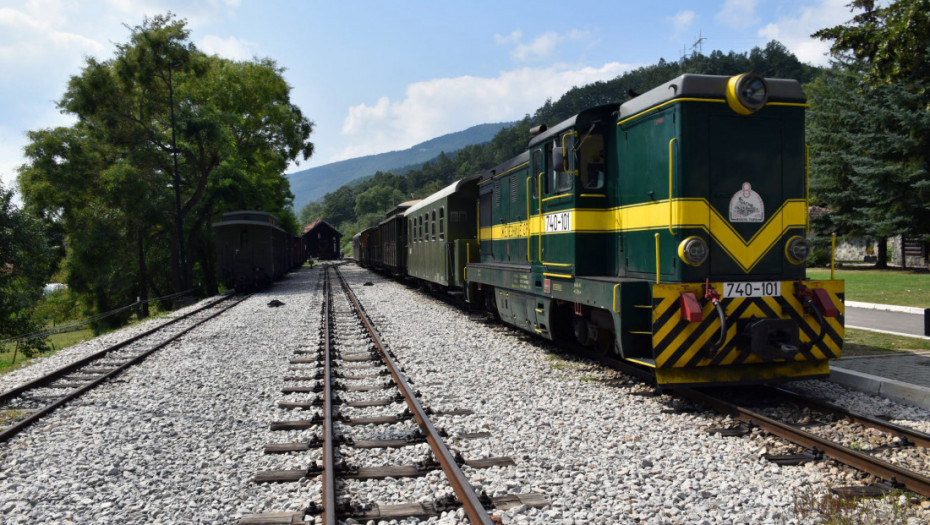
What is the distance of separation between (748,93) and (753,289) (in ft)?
6.71

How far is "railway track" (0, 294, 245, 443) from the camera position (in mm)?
6535

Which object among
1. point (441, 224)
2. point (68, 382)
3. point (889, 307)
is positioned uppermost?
point (441, 224)

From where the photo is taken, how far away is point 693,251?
6.03 m

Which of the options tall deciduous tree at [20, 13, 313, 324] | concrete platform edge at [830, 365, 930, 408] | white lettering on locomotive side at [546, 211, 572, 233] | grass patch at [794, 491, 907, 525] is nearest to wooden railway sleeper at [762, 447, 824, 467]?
grass patch at [794, 491, 907, 525]

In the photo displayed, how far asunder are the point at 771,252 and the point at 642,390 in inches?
81.5

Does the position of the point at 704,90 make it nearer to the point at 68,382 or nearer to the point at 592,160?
the point at 592,160

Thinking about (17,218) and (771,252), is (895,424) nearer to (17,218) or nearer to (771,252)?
(771,252)

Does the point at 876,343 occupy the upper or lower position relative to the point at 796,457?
upper

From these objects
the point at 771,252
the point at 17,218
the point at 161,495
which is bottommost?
the point at 161,495

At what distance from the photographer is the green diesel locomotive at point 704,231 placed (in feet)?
19.7

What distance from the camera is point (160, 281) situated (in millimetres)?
37531

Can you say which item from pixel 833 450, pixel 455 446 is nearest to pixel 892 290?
pixel 833 450

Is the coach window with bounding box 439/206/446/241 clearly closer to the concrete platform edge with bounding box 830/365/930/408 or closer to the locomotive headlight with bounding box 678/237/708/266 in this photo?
the locomotive headlight with bounding box 678/237/708/266

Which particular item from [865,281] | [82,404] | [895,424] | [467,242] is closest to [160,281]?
[467,242]
